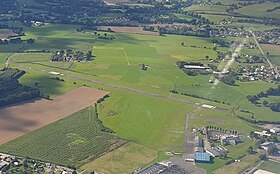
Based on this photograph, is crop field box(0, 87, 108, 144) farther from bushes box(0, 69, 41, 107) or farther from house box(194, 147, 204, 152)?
house box(194, 147, 204, 152)

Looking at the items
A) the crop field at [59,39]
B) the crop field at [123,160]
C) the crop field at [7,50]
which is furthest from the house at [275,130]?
the crop field at [7,50]

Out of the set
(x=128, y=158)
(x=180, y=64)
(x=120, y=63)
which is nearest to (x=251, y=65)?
(x=180, y=64)

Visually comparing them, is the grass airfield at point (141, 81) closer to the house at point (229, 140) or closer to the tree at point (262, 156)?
the house at point (229, 140)

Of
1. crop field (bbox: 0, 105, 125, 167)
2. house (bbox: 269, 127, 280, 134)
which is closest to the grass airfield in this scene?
crop field (bbox: 0, 105, 125, 167)

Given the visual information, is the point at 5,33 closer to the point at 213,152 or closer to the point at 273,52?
the point at 273,52

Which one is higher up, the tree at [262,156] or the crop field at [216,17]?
the crop field at [216,17]

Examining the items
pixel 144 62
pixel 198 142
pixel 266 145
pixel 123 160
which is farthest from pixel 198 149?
pixel 144 62
